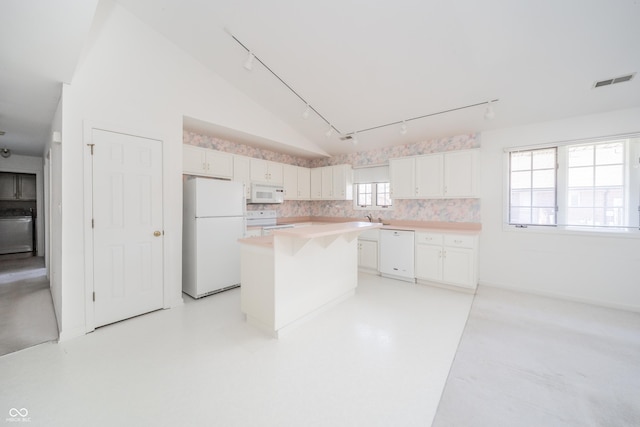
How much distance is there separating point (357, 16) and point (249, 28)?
46.9 inches

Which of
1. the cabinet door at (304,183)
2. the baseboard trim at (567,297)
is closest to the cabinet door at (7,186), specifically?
the cabinet door at (304,183)

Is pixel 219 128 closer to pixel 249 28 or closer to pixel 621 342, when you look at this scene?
pixel 249 28

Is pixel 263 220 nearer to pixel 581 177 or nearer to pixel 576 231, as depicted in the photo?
pixel 576 231

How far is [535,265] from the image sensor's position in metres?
3.70

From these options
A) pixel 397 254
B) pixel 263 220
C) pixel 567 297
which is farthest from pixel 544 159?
pixel 263 220

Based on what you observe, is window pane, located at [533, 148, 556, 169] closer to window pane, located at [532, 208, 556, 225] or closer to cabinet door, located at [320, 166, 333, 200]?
window pane, located at [532, 208, 556, 225]

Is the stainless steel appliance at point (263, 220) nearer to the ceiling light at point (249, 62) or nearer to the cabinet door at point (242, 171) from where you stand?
the cabinet door at point (242, 171)

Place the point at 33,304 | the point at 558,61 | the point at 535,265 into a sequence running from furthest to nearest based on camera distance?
the point at 535,265 < the point at 33,304 < the point at 558,61

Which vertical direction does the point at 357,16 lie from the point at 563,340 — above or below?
above

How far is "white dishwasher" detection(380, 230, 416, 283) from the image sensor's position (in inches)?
165

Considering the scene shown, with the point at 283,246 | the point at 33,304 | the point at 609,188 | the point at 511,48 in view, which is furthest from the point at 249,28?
the point at 609,188

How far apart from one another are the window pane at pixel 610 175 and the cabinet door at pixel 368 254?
3.12 meters

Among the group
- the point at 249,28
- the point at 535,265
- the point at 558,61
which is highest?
the point at 249,28

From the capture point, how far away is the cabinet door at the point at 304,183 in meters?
5.59
